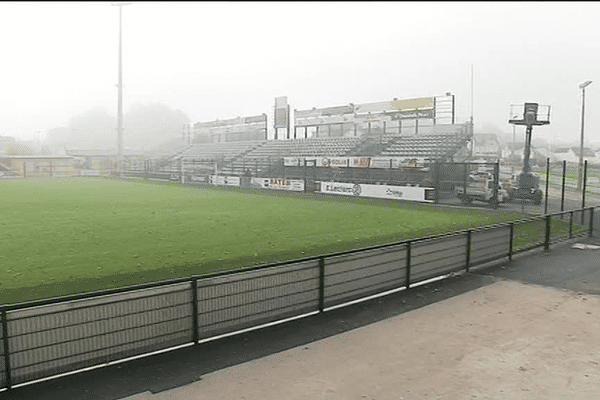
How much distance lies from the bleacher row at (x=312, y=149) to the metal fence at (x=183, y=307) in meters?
33.5

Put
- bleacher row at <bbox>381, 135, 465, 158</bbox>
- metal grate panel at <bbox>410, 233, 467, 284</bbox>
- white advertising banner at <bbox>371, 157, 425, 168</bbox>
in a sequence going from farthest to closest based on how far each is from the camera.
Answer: bleacher row at <bbox>381, 135, 465, 158</bbox> → white advertising banner at <bbox>371, 157, 425, 168</bbox> → metal grate panel at <bbox>410, 233, 467, 284</bbox>

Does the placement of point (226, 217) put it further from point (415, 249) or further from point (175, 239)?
point (415, 249)

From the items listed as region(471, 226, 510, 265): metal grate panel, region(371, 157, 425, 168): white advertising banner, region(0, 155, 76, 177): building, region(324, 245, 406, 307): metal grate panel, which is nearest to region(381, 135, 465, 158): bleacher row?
region(371, 157, 425, 168): white advertising banner

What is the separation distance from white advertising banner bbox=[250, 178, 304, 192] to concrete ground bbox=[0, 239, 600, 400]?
28.0 metres

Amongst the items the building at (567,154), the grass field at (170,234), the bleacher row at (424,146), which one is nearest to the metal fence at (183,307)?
the grass field at (170,234)

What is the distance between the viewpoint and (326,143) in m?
54.3

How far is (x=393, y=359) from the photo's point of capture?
602cm

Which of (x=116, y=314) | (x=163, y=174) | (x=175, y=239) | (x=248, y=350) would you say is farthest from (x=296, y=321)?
(x=163, y=174)

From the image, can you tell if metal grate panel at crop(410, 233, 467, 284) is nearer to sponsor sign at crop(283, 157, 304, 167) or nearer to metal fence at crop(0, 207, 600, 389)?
metal fence at crop(0, 207, 600, 389)

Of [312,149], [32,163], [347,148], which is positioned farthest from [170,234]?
[32,163]

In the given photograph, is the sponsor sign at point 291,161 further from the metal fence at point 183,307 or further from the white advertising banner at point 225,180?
the metal fence at point 183,307

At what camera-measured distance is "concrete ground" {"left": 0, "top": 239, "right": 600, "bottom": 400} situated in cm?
519

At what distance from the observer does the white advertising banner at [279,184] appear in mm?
36562

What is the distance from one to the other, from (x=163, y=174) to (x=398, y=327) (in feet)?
166
